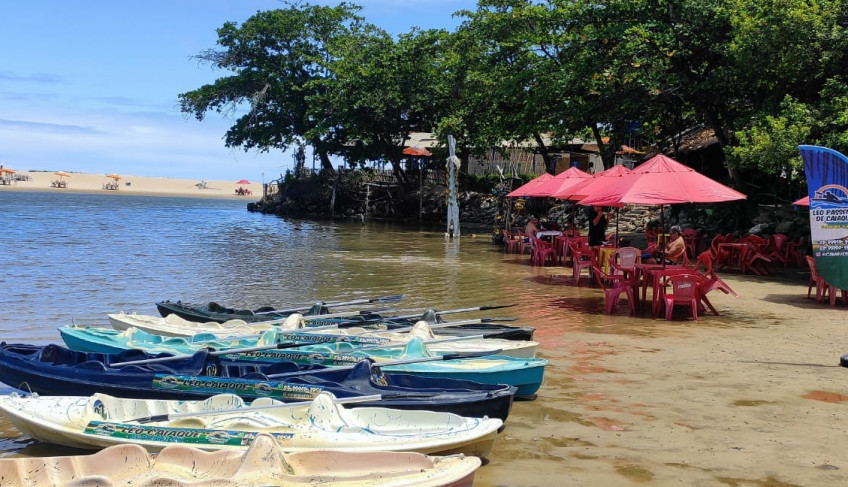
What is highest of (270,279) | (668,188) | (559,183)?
(559,183)

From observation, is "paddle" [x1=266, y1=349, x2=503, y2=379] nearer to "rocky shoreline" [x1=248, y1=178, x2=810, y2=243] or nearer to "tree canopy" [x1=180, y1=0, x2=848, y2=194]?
"rocky shoreline" [x1=248, y1=178, x2=810, y2=243]

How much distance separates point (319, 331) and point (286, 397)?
2.75m

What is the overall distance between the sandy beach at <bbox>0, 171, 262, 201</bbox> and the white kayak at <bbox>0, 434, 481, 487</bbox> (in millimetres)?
105738

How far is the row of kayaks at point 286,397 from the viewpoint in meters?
4.74

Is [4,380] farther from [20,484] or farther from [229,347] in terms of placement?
[20,484]

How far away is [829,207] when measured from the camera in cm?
737

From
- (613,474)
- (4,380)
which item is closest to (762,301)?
(613,474)

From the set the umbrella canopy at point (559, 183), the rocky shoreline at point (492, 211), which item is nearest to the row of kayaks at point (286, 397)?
the rocky shoreline at point (492, 211)

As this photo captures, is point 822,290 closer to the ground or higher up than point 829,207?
closer to the ground

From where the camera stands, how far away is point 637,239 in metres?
24.1

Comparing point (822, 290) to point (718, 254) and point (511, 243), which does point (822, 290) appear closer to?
point (718, 254)

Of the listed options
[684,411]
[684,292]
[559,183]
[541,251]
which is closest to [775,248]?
[559,183]

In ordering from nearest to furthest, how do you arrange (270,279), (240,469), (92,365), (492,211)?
(240,469)
(92,365)
(270,279)
(492,211)

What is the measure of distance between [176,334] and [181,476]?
4767mm
